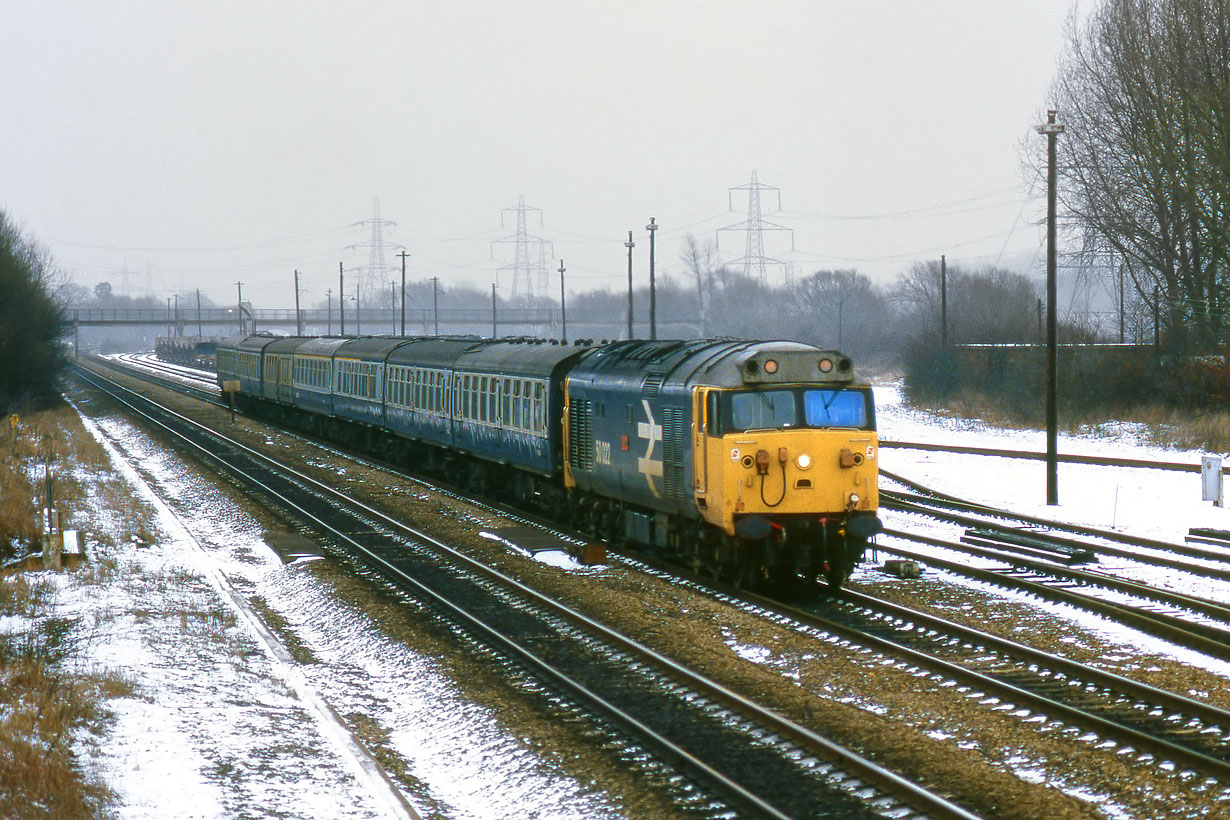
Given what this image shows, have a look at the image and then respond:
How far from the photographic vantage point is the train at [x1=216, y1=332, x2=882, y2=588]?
15.5 metres

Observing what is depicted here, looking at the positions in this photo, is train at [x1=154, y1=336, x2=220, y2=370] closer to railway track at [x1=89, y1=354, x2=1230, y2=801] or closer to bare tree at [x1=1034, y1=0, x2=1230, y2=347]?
bare tree at [x1=1034, y1=0, x2=1230, y2=347]

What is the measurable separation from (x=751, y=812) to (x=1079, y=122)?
132 ft

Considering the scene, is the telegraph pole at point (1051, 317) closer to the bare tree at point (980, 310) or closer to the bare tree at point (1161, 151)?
the bare tree at point (1161, 151)

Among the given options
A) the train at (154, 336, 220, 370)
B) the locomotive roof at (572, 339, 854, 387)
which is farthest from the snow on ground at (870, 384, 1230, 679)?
the train at (154, 336, 220, 370)

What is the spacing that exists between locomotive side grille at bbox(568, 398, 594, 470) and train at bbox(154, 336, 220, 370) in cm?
9168

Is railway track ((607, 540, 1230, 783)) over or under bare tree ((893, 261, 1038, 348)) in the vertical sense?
under

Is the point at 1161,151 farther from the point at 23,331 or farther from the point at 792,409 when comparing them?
the point at 23,331

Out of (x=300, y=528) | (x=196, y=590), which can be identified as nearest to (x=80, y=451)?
(x=300, y=528)

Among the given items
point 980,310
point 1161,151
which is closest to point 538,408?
point 1161,151

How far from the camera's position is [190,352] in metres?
132

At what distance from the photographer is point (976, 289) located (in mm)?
87312

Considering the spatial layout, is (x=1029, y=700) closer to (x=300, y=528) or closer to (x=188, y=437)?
(x=300, y=528)

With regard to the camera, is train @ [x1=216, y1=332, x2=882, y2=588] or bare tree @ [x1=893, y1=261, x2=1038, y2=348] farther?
bare tree @ [x1=893, y1=261, x2=1038, y2=348]

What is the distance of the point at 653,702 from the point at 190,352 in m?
128
